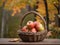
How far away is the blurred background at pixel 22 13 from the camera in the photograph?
80.1 inches

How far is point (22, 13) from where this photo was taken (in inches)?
97.1

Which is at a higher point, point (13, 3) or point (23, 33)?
point (13, 3)

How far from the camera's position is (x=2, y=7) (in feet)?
8.27

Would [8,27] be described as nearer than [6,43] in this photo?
No

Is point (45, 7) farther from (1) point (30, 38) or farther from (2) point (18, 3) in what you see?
(1) point (30, 38)

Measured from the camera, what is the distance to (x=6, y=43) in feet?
4.12

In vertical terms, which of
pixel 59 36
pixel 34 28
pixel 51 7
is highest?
pixel 51 7

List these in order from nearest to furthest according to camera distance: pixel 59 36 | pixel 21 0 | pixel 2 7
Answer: pixel 59 36 → pixel 21 0 → pixel 2 7

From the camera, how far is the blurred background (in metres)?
2.04

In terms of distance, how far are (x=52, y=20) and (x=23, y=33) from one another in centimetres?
87

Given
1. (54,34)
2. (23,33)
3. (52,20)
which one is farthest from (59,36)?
(23,33)

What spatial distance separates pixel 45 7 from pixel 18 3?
42 cm

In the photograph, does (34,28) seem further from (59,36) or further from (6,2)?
(6,2)

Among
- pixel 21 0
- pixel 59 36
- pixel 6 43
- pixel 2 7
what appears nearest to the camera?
pixel 6 43
